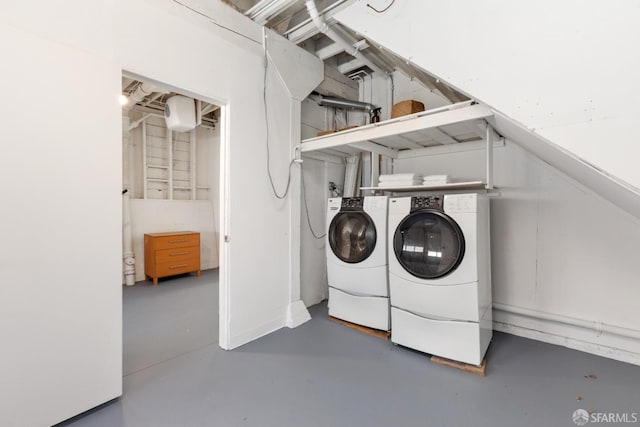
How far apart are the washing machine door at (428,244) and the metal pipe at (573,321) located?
1.14 meters

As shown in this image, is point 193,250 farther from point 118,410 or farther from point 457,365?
point 457,365

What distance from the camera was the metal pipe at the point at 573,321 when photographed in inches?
88.1

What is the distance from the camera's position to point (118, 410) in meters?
1.71

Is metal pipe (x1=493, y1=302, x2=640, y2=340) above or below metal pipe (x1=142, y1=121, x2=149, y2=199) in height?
below

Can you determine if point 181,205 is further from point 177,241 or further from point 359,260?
point 359,260

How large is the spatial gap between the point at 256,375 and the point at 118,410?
0.83 m

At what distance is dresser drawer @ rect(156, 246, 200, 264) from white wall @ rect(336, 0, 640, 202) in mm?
4200

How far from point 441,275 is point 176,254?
395cm

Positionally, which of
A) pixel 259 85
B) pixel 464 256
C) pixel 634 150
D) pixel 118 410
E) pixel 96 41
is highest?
pixel 259 85

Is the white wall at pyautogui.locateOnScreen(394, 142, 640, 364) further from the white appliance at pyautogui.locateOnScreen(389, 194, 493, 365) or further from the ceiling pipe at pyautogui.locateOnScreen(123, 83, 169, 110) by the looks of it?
the ceiling pipe at pyautogui.locateOnScreen(123, 83, 169, 110)

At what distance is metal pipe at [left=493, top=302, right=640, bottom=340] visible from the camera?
7.34 ft

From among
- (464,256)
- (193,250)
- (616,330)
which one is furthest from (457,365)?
(193,250)

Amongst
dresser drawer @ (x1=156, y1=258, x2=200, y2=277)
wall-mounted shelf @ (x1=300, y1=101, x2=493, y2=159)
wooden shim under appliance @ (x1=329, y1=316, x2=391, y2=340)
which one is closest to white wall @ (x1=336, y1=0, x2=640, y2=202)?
wall-mounted shelf @ (x1=300, y1=101, x2=493, y2=159)

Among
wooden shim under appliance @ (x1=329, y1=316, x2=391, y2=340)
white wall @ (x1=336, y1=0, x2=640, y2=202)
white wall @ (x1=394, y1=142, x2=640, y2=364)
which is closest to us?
white wall @ (x1=336, y1=0, x2=640, y2=202)
